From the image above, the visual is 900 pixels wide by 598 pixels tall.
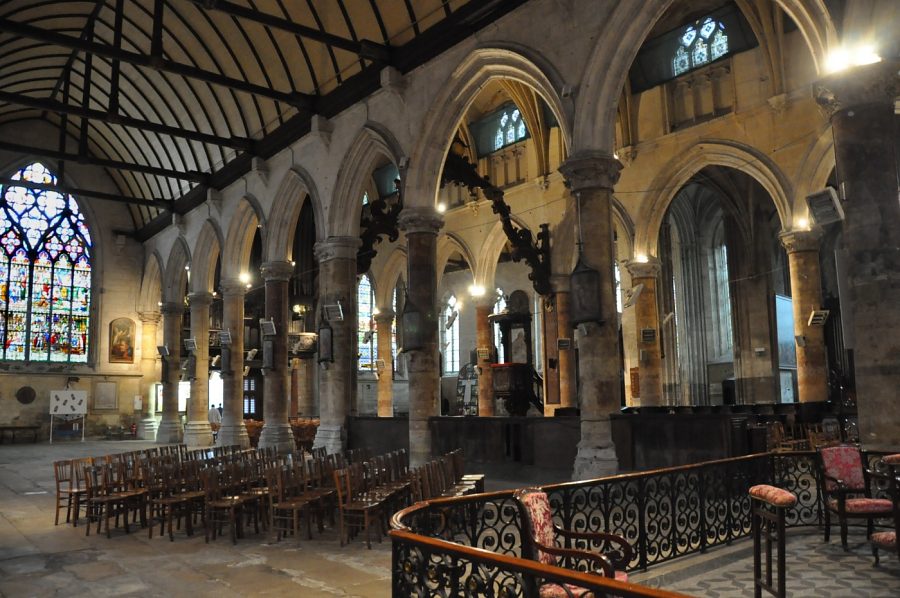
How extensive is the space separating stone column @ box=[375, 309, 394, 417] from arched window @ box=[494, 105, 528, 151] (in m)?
6.77

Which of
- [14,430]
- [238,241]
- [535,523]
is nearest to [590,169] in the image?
[535,523]

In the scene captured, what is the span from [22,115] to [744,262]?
75.4 feet

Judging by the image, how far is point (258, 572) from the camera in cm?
610

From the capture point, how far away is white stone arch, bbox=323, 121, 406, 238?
14492 millimetres

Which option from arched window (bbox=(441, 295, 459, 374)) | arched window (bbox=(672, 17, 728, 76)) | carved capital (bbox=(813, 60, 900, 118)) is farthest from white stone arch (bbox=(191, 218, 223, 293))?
carved capital (bbox=(813, 60, 900, 118))

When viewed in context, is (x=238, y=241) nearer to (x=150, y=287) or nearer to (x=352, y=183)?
(x=352, y=183)

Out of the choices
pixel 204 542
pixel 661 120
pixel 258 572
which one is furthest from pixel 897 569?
pixel 661 120

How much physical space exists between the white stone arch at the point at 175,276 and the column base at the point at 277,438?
9102 millimetres

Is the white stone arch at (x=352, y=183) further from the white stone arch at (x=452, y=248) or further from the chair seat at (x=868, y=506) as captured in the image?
the chair seat at (x=868, y=506)

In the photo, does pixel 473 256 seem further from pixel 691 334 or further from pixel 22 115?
pixel 22 115

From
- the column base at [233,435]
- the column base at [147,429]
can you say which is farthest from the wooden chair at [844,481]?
the column base at [147,429]

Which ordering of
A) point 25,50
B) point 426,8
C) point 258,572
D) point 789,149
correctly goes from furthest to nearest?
point 25,50, point 789,149, point 426,8, point 258,572

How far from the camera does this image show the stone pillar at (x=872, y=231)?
6941 mm

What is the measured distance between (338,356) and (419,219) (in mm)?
3462
